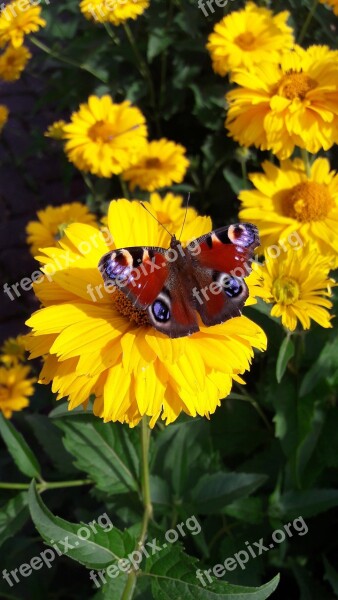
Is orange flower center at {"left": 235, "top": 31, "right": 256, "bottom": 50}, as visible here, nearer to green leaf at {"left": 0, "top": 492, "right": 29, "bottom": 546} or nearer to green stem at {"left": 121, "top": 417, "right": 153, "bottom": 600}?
green stem at {"left": 121, "top": 417, "right": 153, "bottom": 600}

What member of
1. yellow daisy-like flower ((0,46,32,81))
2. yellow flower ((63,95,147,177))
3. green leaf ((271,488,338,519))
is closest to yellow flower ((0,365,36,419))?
yellow flower ((63,95,147,177))

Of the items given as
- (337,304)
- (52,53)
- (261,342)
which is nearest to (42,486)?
(261,342)

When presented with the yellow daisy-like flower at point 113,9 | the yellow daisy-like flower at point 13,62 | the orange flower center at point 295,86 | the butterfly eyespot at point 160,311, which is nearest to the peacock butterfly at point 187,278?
the butterfly eyespot at point 160,311

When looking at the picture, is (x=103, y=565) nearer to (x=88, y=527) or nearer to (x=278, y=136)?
(x=88, y=527)

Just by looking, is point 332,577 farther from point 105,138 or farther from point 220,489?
point 105,138

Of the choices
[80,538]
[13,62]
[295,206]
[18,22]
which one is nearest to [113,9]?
[18,22]

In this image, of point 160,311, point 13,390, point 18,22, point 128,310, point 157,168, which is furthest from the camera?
point 18,22
